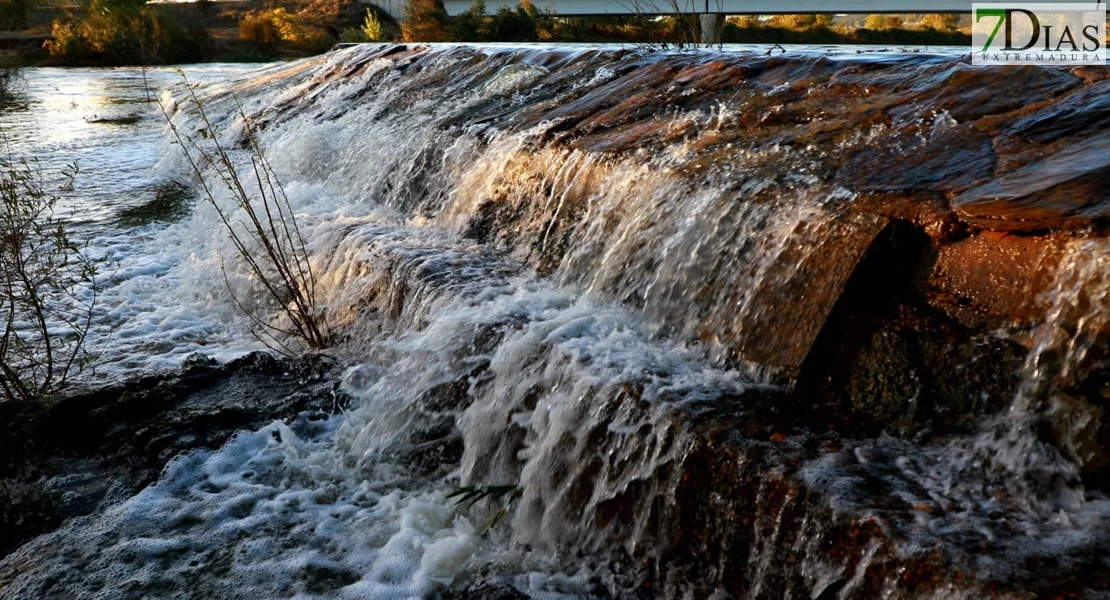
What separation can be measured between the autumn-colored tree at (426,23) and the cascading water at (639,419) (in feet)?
67.5

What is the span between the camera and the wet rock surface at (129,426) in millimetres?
3463

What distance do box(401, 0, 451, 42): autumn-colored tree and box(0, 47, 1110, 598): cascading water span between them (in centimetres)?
2056

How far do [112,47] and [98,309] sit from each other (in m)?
23.8

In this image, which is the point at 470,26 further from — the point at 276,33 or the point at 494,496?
the point at 494,496

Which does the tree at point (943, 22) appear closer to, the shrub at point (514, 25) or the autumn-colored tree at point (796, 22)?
the autumn-colored tree at point (796, 22)

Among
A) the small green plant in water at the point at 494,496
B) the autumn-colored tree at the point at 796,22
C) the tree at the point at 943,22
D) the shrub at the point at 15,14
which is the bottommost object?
the small green plant in water at the point at 494,496

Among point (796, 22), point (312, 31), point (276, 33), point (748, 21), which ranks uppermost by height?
point (312, 31)

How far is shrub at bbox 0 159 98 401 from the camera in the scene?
3994 millimetres

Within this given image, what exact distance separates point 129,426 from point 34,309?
5.67 feet

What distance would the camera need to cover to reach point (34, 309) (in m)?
5.18

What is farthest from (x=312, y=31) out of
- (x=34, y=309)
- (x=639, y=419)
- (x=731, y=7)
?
(x=639, y=419)

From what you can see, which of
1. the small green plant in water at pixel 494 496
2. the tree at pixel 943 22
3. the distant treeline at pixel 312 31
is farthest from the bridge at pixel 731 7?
the small green plant in water at pixel 494 496

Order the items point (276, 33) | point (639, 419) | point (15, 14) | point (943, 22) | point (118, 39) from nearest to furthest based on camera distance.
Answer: point (639, 419), point (943, 22), point (118, 39), point (276, 33), point (15, 14)

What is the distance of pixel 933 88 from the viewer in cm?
423
